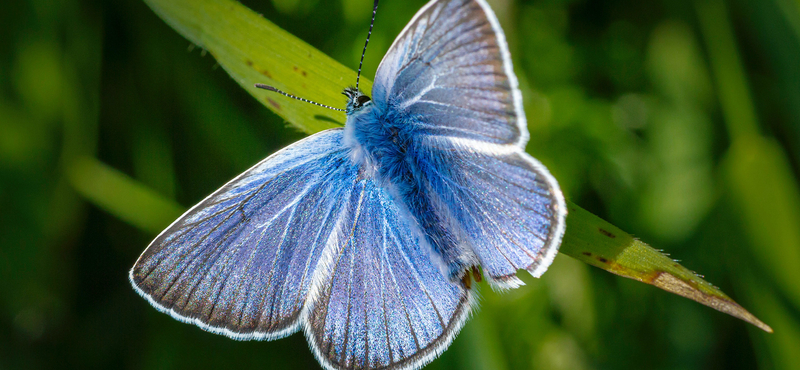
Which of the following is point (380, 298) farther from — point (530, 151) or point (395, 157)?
point (530, 151)

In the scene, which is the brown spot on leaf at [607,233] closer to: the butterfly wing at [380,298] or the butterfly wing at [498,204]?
the butterfly wing at [498,204]

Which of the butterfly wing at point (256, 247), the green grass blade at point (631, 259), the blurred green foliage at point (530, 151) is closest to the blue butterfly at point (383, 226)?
the butterfly wing at point (256, 247)

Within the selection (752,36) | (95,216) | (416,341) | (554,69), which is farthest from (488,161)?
(95,216)

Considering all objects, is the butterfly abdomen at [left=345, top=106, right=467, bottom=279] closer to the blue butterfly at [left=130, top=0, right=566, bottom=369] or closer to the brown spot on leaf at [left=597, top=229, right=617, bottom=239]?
the blue butterfly at [left=130, top=0, right=566, bottom=369]

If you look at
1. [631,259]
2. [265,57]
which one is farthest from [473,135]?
[265,57]

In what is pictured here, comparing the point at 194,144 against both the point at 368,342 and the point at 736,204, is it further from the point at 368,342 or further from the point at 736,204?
the point at 736,204

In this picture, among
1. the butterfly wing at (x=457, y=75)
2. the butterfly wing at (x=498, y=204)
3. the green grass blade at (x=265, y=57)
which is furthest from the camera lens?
the green grass blade at (x=265, y=57)
